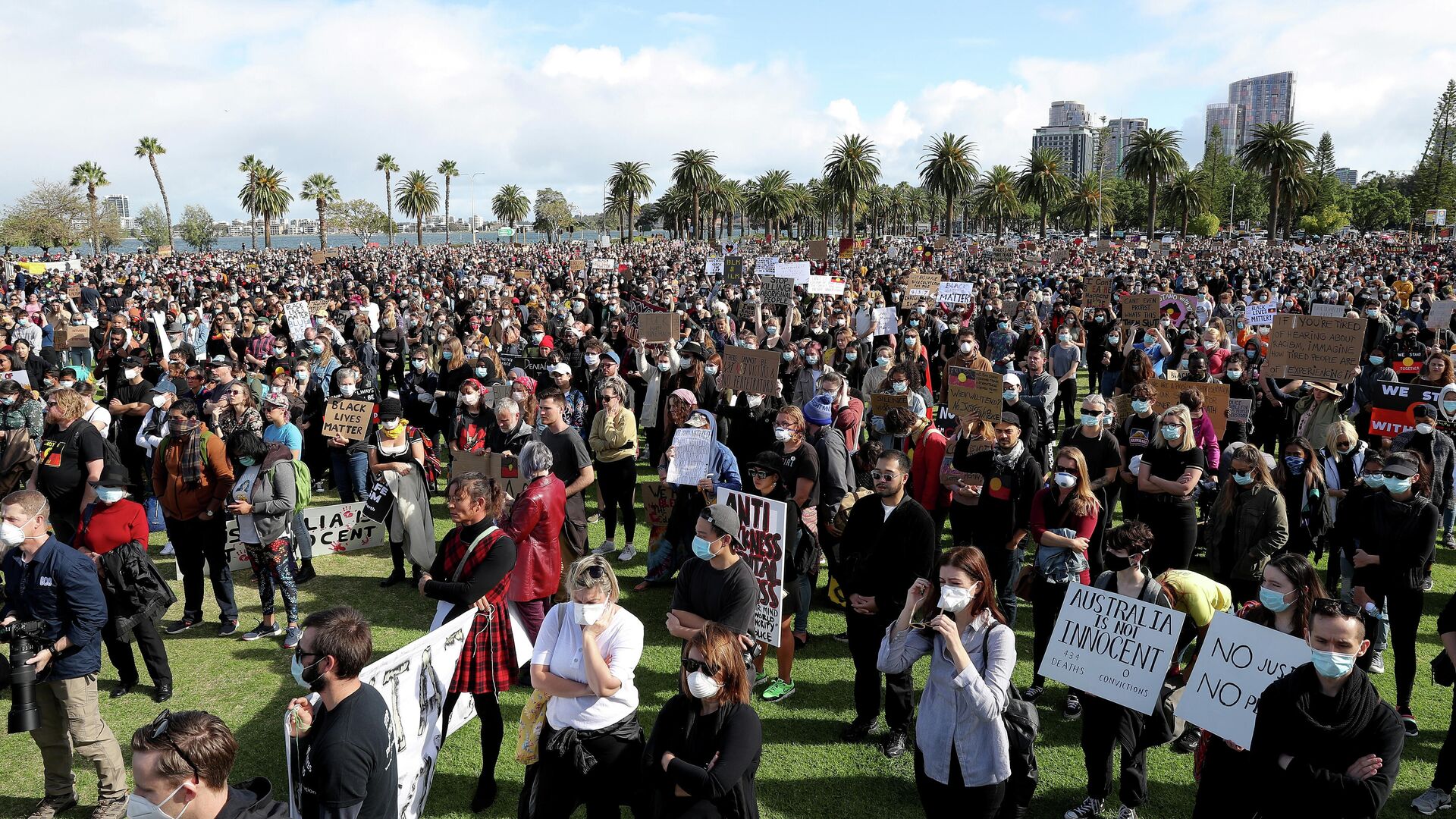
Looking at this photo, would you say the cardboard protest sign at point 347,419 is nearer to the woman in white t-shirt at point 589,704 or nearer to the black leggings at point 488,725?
the black leggings at point 488,725

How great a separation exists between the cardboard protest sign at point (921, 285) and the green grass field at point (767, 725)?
13589mm

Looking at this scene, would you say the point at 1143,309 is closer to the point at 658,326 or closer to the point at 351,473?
the point at 658,326

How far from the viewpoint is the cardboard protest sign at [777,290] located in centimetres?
1962

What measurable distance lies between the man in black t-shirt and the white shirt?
2.51 ft

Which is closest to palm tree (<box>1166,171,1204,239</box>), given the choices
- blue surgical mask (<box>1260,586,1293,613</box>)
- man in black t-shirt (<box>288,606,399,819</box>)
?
blue surgical mask (<box>1260,586,1293,613</box>)

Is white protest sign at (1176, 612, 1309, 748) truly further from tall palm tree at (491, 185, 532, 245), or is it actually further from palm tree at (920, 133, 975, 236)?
tall palm tree at (491, 185, 532, 245)

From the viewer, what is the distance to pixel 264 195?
91.8 meters

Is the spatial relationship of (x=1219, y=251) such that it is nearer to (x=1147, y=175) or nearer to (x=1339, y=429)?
(x=1147, y=175)

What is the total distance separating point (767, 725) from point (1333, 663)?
3402mm

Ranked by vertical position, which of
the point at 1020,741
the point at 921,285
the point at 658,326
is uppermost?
the point at 921,285

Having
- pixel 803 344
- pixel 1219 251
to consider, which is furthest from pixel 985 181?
pixel 803 344

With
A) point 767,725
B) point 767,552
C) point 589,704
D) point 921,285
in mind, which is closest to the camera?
point 589,704

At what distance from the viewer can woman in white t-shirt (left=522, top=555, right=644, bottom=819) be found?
411 cm

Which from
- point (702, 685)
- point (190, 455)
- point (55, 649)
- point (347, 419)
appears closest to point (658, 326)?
point (347, 419)
